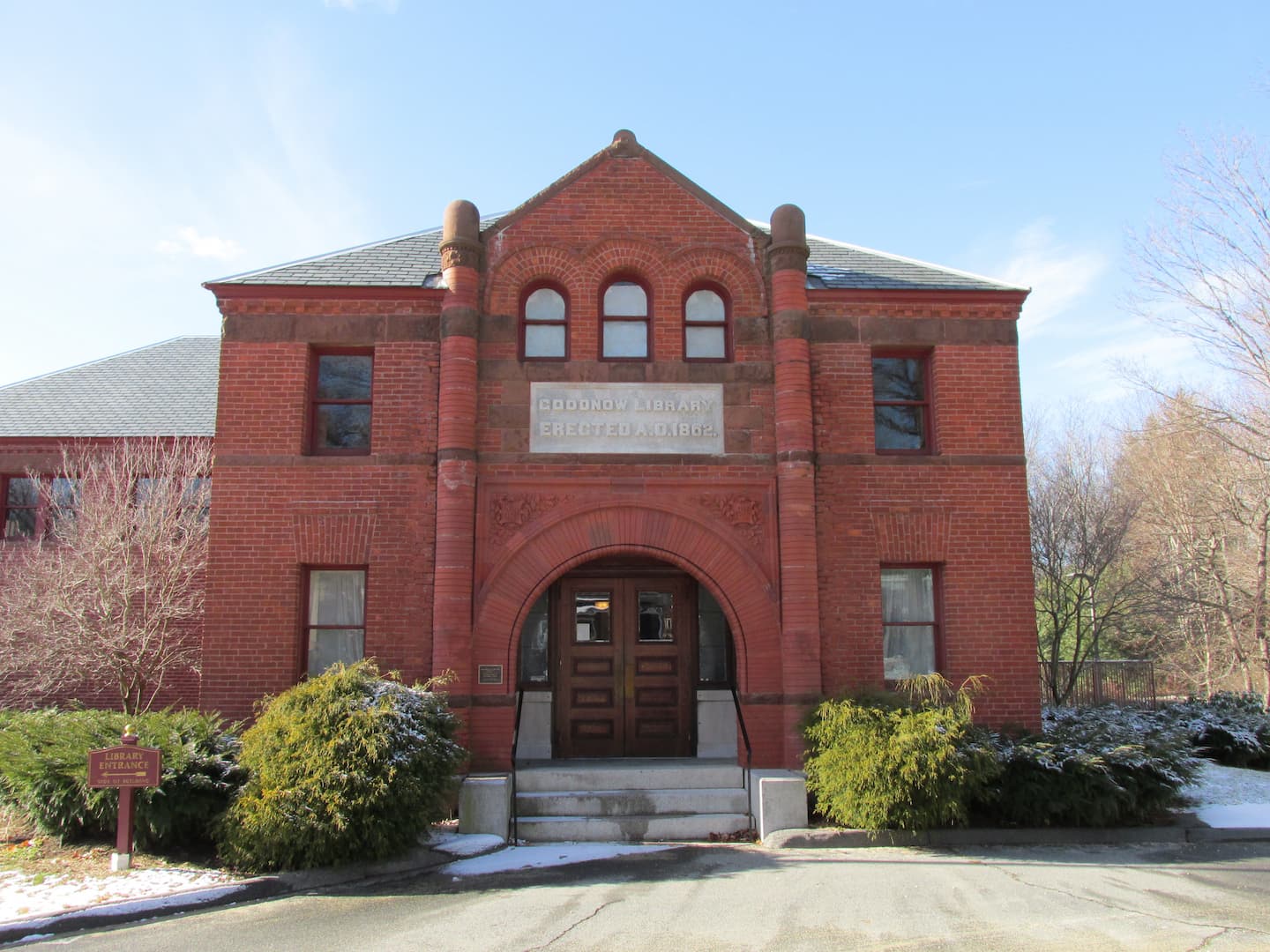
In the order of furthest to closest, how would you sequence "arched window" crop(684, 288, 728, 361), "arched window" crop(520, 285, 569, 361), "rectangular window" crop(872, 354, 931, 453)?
"rectangular window" crop(872, 354, 931, 453) < "arched window" crop(684, 288, 728, 361) < "arched window" crop(520, 285, 569, 361)

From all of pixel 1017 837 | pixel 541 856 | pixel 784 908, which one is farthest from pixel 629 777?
pixel 1017 837

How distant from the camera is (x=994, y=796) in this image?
33.0 ft

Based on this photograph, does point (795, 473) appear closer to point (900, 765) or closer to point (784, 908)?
point (900, 765)

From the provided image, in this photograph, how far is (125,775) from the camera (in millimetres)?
8461

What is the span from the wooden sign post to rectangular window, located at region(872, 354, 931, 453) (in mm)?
8984

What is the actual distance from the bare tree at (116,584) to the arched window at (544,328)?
604 centimetres

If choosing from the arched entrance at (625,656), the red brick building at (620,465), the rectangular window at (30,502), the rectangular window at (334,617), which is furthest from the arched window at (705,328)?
the rectangular window at (30,502)

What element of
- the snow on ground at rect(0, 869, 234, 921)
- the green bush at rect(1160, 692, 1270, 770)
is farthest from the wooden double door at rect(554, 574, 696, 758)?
the green bush at rect(1160, 692, 1270, 770)

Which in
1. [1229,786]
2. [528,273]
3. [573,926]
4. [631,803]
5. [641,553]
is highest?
[528,273]

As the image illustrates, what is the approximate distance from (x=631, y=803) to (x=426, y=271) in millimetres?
7217

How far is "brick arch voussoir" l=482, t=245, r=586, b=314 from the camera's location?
1209 centimetres

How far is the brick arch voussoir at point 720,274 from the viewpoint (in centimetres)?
1227

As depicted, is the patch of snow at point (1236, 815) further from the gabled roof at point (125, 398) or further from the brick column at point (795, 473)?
the gabled roof at point (125, 398)

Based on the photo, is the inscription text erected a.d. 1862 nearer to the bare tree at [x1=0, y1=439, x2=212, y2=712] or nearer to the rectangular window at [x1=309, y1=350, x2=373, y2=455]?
the rectangular window at [x1=309, y1=350, x2=373, y2=455]
